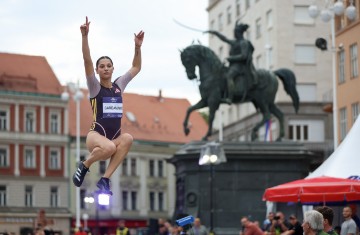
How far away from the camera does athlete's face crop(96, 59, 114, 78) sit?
13867 mm

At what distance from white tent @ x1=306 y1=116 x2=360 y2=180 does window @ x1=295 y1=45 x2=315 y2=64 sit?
5745 cm

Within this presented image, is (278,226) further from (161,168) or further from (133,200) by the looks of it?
(161,168)

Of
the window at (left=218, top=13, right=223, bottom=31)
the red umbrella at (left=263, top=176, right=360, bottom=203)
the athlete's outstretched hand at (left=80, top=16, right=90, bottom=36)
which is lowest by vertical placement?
the red umbrella at (left=263, top=176, right=360, bottom=203)

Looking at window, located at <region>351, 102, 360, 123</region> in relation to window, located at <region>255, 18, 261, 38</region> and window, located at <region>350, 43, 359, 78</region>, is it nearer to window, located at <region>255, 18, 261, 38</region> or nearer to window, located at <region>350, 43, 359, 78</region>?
window, located at <region>350, 43, 359, 78</region>

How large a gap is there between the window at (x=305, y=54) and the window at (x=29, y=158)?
89.5 feet

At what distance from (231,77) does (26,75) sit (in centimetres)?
5714

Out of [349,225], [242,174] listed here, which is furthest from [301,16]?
[349,225]

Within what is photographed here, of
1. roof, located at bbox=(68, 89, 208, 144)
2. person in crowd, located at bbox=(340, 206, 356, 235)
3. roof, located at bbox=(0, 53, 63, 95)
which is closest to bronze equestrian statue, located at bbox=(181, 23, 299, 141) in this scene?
person in crowd, located at bbox=(340, 206, 356, 235)

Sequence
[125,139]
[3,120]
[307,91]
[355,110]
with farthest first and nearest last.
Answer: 1. [3,120]
2. [307,91]
3. [355,110]
4. [125,139]

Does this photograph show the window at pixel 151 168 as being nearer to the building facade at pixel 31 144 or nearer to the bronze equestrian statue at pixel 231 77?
the building facade at pixel 31 144

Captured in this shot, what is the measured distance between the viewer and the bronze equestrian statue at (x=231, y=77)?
44.7m

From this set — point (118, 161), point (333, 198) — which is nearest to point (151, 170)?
point (333, 198)

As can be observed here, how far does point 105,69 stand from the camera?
13.9 meters

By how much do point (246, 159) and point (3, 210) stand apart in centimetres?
5430
